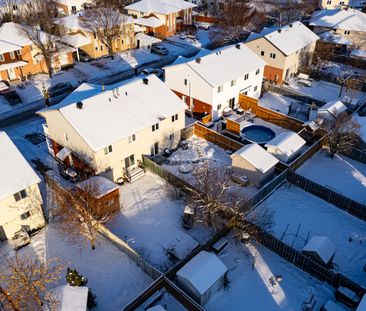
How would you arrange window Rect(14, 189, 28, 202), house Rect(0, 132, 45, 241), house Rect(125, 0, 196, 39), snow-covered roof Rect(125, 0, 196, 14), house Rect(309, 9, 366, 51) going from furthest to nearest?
1. snow-covered roof Rect(125, 0, 196, 14)
2. house Rect(125, 0, 196, 39)
3. house Rect(309, 9, 366, 51)
4. window Rect(14, 189, 28, 202)
5. house Rect(0, 132, 45, 241)

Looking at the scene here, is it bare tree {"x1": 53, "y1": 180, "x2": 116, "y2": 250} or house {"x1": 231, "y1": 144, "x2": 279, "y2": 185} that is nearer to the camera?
bare tree {"x1": 53, "y1": 180, "x2": 116, "y2": 250}

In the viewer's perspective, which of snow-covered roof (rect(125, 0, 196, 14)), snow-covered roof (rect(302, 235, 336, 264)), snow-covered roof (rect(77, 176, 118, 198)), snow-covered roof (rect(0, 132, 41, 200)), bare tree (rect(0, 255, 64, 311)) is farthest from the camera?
snow-covered roof (rect(125, 0, 196, 14))

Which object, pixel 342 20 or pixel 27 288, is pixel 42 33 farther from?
pixel 342 20

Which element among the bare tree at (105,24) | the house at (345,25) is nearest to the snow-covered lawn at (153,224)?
the bare tree at (105,24)

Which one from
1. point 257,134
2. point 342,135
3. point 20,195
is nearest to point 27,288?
point 20,195

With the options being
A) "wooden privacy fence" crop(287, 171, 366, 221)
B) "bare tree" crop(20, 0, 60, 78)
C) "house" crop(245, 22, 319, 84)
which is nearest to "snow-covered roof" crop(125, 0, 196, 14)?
"bare tree" crop(20, 0, 60, 78)

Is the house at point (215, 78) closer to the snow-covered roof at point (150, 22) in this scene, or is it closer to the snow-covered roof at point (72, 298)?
the snow-covered roof at point (150, 22)

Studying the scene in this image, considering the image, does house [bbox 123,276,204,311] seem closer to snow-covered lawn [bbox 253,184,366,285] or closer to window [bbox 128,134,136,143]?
snow-covered lawn [bbox 253,184,366,285]
